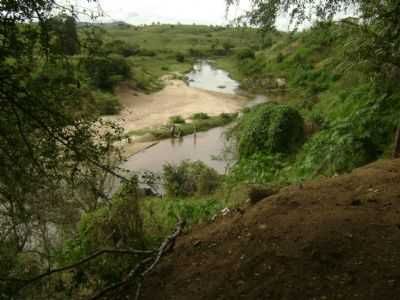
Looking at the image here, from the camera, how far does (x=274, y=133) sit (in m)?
14.2

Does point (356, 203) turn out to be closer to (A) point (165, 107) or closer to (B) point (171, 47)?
(A) point (165, 107)

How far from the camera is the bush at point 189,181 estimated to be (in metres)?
12.3

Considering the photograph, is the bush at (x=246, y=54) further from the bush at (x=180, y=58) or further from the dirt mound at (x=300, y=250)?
the dirt mound at (x=300, y=250)

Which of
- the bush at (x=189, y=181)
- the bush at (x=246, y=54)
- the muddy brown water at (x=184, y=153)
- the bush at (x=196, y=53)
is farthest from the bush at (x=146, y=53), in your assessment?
the bush at (x=189, y=181)

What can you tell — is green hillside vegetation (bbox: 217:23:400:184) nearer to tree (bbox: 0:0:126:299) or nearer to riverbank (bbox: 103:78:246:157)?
tree (bbox: 0:0:126:299)

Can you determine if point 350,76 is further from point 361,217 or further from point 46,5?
point 46,5

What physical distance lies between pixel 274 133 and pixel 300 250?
9.86 meters

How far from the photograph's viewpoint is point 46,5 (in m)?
3.52

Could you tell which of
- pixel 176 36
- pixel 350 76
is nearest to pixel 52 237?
pixel 350 76

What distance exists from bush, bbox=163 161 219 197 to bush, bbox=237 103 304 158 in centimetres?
212

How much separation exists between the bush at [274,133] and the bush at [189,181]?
2118mm

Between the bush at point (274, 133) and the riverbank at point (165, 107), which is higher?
the bush at point (274, 133)

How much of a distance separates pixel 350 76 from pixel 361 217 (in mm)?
8580

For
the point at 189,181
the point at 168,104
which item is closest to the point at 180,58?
the point at 168,104
